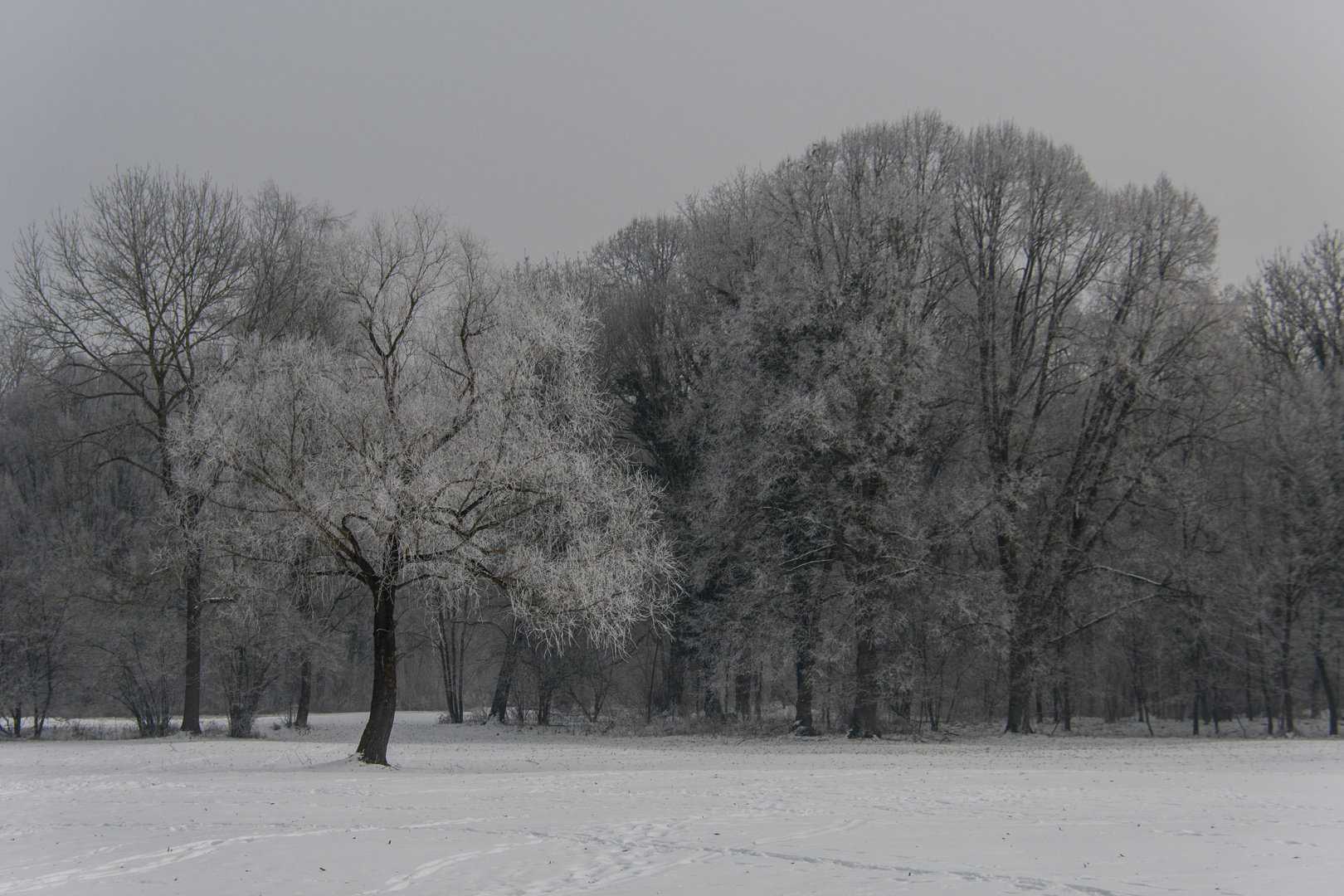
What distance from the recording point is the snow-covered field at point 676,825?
741 centimetres

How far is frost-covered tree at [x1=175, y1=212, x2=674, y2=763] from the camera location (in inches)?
587

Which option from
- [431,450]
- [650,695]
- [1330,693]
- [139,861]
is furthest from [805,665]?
[139,861]

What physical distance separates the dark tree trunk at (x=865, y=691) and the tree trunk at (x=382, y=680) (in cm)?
1162

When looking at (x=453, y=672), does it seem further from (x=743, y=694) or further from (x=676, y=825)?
(x=676, y=825)

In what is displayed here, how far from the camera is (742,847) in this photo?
28.4 feet

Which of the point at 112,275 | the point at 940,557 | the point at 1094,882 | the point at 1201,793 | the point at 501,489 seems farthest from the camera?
the point at 940,557

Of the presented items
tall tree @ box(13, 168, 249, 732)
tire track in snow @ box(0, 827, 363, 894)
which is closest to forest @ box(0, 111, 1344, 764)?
tall tree @ box(13, 168, 249, 732)

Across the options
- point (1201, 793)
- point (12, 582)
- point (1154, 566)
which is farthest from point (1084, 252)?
point (12, 582)

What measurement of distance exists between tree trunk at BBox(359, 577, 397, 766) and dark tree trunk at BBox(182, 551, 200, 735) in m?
8.44

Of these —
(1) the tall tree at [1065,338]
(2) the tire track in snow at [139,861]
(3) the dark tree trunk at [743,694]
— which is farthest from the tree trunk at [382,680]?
(1) the tall tree at [1065,338]

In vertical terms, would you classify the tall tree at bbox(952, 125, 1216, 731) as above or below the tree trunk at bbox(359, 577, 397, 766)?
above

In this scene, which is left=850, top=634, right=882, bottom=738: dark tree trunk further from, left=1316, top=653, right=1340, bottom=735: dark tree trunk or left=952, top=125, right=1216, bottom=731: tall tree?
left=1316, top=653, right=1340, bottom=735: dark tree trunk

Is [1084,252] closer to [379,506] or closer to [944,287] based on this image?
[944,287]

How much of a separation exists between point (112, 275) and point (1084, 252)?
26.8 m
